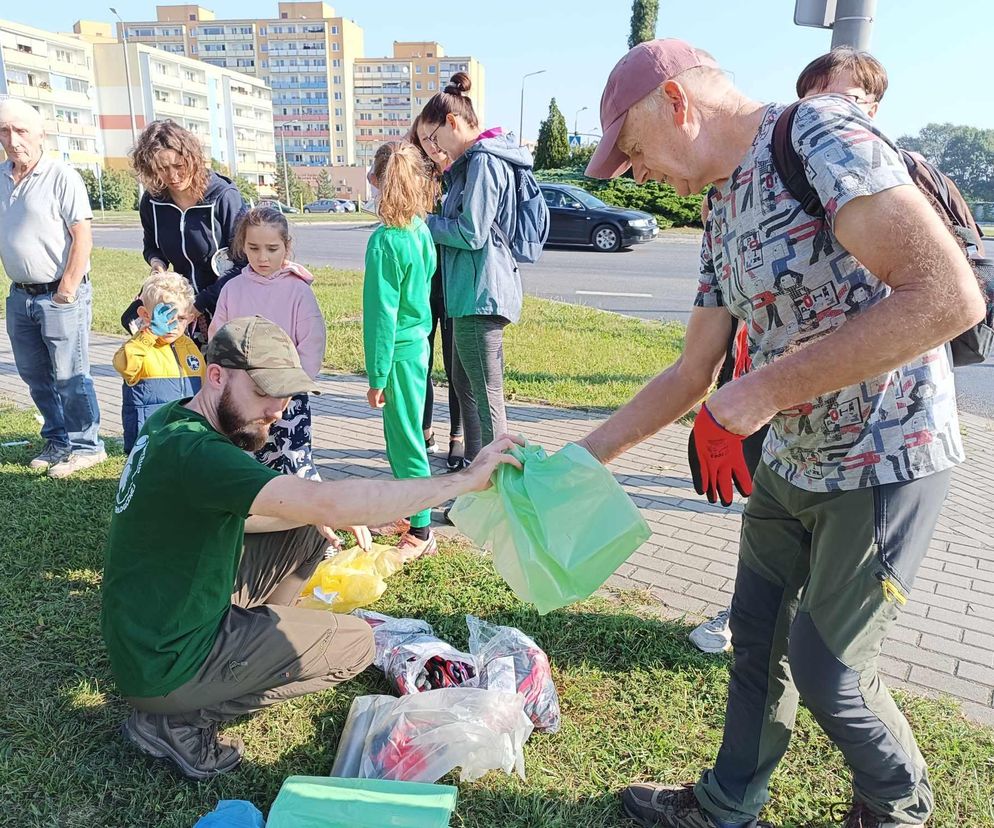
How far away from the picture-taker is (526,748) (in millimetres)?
2490

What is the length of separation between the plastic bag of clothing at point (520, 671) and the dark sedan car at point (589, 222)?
54.6ft

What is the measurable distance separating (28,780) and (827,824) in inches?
95.6

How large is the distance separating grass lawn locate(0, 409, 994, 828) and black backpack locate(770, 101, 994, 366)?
1.50 meters

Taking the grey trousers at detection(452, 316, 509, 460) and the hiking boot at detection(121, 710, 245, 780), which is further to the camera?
the grey trousers at detection(452, 316, 509, 460)

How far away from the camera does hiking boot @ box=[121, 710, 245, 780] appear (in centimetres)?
228

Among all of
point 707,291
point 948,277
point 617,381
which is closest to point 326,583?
point 707,291

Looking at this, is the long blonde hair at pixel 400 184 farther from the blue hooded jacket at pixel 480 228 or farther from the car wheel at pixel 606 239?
the car wheel at pixel 606 239

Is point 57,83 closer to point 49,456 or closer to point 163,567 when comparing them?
point 49,456

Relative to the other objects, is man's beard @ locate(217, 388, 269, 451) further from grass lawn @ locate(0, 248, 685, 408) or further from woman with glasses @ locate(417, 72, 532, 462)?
grass lawn @ locate(0, 248, 685, 408)

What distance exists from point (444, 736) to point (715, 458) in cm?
122

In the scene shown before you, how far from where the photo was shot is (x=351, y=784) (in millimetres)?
1975

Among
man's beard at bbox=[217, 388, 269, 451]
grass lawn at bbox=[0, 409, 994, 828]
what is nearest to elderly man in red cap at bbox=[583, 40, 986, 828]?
grass lawn at bbox=[0, 409, 994, 828]

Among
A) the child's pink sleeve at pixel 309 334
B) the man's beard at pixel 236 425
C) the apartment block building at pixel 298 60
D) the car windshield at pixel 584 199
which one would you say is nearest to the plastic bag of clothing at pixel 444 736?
the man's beard at pixel 236 425

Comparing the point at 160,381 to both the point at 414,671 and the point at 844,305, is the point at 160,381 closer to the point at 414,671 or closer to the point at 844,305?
the point at 414,671
